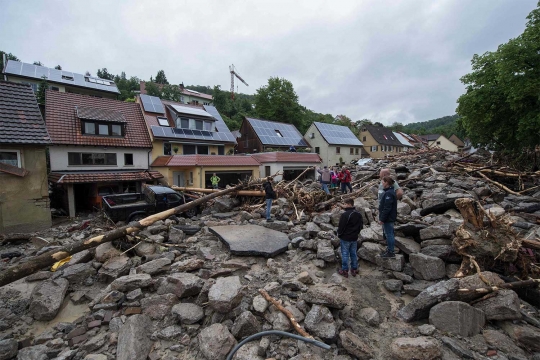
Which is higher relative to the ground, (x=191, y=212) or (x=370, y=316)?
(x=191, y=212)

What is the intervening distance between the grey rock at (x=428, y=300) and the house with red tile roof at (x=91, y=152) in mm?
18499

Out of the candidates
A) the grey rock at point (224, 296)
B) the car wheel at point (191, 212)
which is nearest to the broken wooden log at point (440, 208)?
the grey rock at point (224, 296)

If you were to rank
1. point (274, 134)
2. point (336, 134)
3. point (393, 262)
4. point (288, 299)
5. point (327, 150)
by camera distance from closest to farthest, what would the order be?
point (288, 299), point (393, 262), point (274, 134), point (327, 150), point (336, 134)

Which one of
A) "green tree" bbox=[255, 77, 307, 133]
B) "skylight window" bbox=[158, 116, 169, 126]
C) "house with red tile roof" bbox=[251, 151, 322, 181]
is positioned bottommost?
"house with red tile roof" bbox=[251, 151, 322, 181]

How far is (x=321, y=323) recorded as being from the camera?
405cm

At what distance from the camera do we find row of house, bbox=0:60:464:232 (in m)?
11.6

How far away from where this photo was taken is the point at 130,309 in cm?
482

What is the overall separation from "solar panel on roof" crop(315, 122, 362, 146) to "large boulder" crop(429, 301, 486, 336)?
101 feet

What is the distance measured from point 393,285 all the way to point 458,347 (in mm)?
1509

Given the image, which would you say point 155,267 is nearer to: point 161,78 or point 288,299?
point 288,299

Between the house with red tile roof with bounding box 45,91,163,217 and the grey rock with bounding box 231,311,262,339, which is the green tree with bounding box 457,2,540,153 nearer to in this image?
the grey rock with bounding box 231,311,262,339

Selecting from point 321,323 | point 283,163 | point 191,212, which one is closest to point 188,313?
point 321,323

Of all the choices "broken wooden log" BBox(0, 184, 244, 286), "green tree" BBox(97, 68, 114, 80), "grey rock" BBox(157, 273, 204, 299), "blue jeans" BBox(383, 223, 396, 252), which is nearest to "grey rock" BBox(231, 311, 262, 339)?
"grey rock" BBox(157, 273, 204, 299)

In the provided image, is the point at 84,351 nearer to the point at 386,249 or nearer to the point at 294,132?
the point at 386,249
